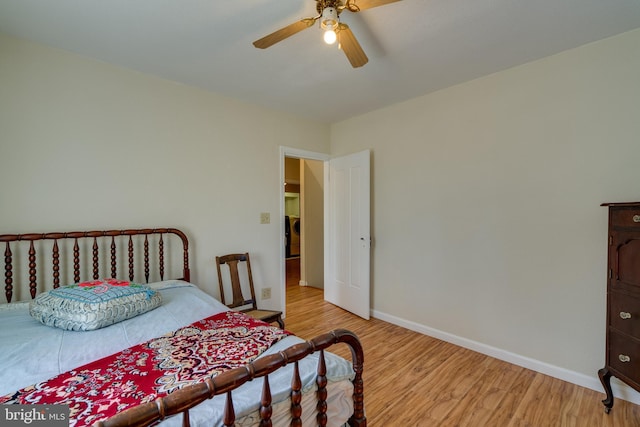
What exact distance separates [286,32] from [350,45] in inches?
14.3

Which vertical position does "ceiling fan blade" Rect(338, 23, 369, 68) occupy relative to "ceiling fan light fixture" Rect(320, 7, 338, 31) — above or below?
below

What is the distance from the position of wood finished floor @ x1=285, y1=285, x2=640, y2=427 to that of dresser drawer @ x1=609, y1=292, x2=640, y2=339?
584 millimetres

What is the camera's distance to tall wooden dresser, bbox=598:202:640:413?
1.69 m

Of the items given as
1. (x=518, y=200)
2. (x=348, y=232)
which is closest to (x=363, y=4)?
(x=518, y=200)

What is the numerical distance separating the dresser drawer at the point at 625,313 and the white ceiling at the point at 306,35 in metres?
1.74

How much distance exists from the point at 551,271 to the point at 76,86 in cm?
394

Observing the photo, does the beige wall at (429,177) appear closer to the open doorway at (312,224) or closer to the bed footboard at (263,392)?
the open doorway at (312,224)

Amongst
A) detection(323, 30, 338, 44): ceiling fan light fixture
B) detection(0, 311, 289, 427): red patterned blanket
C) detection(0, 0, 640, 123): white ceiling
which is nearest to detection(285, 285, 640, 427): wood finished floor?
detection(0, 311, 289, 427): red patterned blanket

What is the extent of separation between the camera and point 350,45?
5.35ft

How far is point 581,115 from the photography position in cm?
212

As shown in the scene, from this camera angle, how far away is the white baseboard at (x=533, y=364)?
1.97 metres

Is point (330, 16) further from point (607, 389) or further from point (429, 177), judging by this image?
point (607, 389)

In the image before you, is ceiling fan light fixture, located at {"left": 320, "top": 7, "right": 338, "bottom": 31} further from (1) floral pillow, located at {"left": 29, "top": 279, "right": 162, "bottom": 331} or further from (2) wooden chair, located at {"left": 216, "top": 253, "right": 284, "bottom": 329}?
(2) wooden chair, located at {"left": 216, "top": 253, "right": 284, "bottom": 329}

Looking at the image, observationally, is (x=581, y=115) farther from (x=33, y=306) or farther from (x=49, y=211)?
(x=49, y=211)
